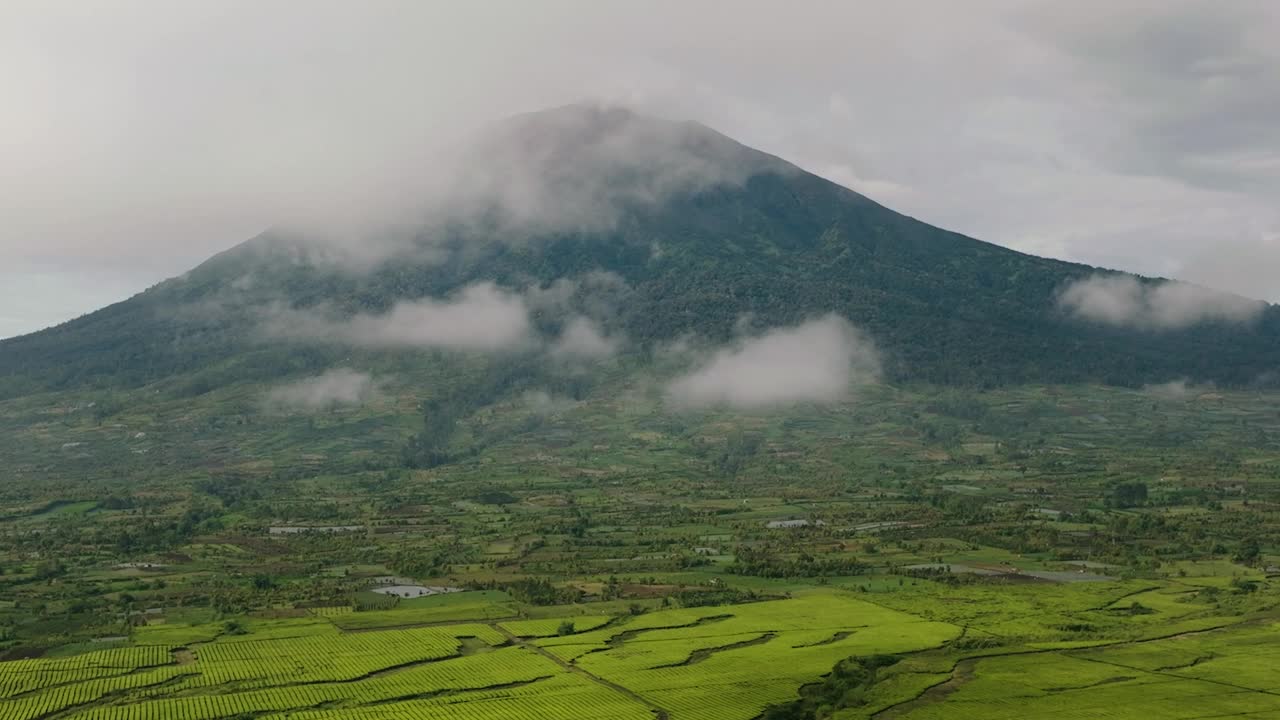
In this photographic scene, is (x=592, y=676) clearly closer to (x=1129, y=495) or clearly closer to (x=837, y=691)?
(x=837, y=691)

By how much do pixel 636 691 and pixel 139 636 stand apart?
4714 cm

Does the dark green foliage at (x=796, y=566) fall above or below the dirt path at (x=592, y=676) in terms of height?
below

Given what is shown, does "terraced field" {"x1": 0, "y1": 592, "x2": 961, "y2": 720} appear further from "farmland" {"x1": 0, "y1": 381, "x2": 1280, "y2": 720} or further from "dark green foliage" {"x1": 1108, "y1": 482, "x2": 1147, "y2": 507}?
"dark green foliage" {"x1": 1108, "y1": 482, "x2": 1147, "y2": 507}

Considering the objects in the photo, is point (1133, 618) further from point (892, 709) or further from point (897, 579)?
point (892, 709)

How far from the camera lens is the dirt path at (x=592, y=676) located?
7312 centimetres

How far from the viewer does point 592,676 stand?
81.5 m

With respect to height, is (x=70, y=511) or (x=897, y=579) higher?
(x=70, y=511)

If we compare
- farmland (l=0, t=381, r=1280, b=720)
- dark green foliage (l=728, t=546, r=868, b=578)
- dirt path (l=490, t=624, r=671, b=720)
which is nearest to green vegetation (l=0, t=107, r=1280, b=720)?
dirt path (l=490, t=624, r=671, b=720)

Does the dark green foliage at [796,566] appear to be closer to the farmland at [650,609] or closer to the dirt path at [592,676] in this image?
the farmland at [650,609]

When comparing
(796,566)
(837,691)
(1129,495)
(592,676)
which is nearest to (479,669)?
(592,676)

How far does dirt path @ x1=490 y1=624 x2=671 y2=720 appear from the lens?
240 ft

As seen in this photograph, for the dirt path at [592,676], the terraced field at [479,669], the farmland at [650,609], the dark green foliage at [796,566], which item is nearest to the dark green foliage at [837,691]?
the farmland at [650,609]

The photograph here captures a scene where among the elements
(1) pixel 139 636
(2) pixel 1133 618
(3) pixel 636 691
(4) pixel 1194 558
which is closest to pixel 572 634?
(3) pixel 636 691

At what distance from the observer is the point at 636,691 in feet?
254
